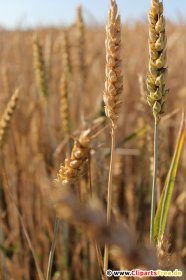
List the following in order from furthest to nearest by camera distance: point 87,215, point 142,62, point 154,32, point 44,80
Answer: point 142,62 < point 44,80 < point 154,32 < point 87,215

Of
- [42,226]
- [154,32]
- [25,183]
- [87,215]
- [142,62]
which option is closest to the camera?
[87,215]

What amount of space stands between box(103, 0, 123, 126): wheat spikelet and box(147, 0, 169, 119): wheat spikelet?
4 centimetres

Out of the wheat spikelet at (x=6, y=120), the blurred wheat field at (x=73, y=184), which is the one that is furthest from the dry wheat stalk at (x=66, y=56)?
the wheat spikelet at (x=6, y=120)

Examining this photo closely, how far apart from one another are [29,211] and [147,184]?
0.42m

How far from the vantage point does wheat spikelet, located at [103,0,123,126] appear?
1.40 feet

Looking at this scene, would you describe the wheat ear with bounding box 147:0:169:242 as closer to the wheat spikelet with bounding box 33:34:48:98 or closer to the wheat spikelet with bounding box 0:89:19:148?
the wheat spikelet with bounding box 0:89:19:148

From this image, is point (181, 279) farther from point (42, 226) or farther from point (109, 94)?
point (42, 226)

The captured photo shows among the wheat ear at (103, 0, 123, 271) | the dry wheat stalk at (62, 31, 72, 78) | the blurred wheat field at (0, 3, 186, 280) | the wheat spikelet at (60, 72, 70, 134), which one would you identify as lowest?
the blurred wheat field at (0, 3, 186, 280)

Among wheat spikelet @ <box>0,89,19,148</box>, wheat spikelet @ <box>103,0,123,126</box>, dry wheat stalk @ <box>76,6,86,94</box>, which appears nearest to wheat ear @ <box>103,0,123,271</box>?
wheat spikelet @ <box>103,0,123,126</box>

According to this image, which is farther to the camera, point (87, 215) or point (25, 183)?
point (25, 183)

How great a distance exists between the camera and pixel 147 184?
1.38 metres

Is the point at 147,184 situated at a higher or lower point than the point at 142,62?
lower

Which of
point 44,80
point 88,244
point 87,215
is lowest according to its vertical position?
point 88,244

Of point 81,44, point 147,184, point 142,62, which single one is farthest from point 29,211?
point 142,62
